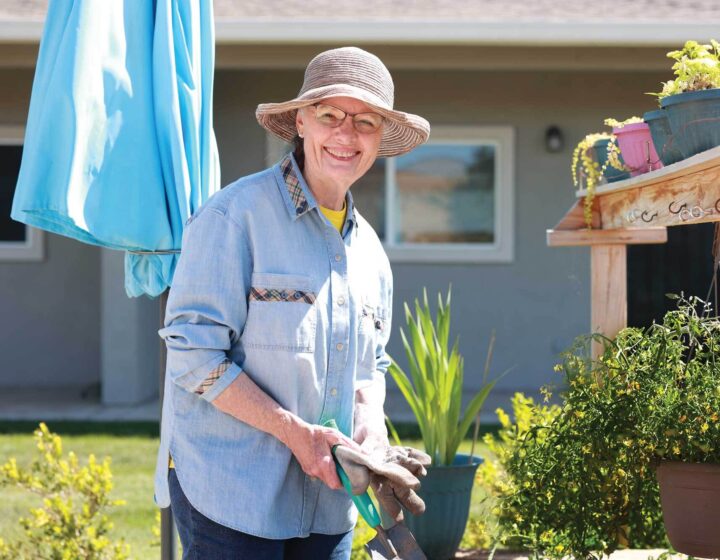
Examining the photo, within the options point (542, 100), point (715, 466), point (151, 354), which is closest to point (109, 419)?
point (151, 354)

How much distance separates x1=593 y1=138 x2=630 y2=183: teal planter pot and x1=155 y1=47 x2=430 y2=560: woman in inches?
59.8

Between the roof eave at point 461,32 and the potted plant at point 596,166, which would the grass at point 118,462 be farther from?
the roof eave at point 461,32

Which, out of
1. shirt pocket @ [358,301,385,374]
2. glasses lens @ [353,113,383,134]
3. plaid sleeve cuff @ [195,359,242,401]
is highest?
glasses lens @ [353,113,383,134]

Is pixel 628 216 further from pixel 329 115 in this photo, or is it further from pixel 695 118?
pixel 329 115

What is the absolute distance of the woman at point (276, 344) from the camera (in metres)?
2.32

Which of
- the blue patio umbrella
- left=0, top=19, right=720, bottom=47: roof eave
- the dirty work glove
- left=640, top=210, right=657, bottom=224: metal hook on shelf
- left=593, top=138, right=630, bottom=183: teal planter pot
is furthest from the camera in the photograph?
left=0, top=19, right=720, bottom=47: roof eave

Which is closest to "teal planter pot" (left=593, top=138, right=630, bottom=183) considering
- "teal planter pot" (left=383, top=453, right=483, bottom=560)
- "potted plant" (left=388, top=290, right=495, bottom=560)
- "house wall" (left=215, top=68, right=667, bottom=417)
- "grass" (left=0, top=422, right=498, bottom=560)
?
"potted plant" (left=388, top=290, right=495, bottom=560)

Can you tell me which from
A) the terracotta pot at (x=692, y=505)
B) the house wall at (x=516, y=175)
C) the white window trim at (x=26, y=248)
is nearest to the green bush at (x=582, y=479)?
the terracotta pot at (x=692, y=505)

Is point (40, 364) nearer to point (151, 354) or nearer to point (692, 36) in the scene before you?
point (151, 354)

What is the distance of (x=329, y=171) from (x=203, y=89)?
4.06ft

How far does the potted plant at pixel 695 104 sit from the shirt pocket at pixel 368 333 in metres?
1.14

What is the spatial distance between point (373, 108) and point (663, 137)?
1.24 meters

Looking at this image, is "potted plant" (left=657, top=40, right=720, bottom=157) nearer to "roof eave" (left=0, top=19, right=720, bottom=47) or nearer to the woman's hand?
the woman's hand

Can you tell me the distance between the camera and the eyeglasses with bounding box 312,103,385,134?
→ 244 cm
